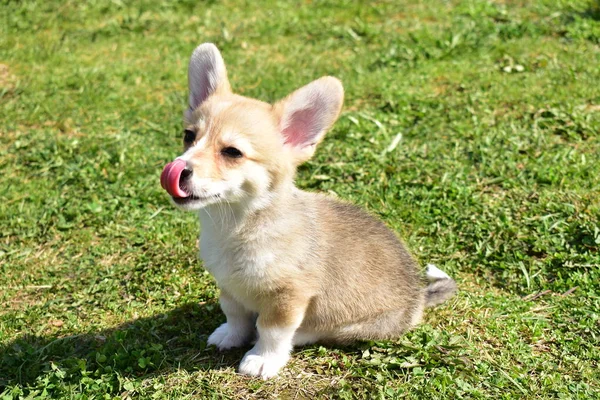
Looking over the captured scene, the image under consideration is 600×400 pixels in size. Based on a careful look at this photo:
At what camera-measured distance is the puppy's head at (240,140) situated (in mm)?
3893

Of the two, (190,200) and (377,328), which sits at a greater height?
(190,200)

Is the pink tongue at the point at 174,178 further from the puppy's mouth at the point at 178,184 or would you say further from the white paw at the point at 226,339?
the white paw at the point at 226,339

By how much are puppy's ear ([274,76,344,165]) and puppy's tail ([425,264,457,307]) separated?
1.47 m

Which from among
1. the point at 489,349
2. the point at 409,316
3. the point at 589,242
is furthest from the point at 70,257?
the point at 589,242

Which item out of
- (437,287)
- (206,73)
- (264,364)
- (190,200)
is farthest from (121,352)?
(437,287)

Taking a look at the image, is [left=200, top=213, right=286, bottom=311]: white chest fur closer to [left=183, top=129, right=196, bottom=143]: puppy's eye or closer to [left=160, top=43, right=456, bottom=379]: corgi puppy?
[left=160, top=43, right=456, bottom=379]: corgi puppy

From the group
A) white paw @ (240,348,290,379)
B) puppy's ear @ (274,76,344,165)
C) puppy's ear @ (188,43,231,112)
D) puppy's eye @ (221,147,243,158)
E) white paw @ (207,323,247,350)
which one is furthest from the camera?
white paw @ (207,323,247,350)

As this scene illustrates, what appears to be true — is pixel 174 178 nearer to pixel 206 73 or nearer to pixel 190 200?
pixel 190 200

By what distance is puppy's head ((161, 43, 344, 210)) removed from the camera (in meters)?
3.89

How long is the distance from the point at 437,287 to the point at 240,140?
1984 millimetres

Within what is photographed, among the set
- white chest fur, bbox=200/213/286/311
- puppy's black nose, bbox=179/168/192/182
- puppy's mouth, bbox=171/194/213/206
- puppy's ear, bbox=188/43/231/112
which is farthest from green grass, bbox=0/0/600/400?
puppy's ear, bbox=188/43/231/112

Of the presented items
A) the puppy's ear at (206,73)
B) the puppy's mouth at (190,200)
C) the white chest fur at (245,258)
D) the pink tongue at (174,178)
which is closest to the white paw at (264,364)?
the white chest fur at (245,258)

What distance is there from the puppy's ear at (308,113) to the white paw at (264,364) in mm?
1285

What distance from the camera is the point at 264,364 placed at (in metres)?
4.39
